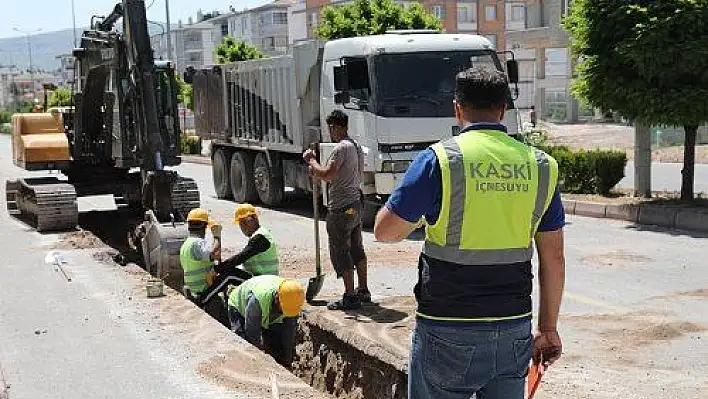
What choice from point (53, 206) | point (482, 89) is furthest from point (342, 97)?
point (482, 89)

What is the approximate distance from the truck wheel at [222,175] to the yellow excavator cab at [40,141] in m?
4.64

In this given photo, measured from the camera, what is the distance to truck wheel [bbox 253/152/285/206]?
17.0 metres

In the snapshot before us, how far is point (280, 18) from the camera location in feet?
302

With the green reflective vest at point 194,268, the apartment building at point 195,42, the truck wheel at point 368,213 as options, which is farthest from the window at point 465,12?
the green reflective vest at point 194,268

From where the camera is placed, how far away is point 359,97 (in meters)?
13.3

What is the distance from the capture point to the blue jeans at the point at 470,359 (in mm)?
3246

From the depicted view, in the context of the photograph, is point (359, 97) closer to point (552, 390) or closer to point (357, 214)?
point (357, 214)

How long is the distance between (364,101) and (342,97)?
1.38 feet

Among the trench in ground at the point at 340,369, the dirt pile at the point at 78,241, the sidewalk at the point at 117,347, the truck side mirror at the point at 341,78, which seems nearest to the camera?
the sidewalk at the point at 117,347

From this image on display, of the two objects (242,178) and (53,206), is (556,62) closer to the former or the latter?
(242,178)

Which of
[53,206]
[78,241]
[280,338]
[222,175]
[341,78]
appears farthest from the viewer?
[222,175]

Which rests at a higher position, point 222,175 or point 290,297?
point 290,297

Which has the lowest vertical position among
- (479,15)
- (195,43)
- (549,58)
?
(549,58)

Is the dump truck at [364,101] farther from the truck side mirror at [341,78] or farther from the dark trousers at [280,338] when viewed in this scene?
the dark trousers at [280,338]
